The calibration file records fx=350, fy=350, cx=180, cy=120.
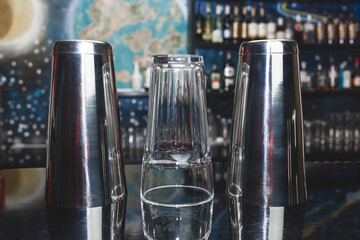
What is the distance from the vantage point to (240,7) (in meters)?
3.20

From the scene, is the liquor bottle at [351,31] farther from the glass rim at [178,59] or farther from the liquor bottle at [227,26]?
the glass rim at [178,59]

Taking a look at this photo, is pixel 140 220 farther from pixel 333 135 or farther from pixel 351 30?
pixel 351 30

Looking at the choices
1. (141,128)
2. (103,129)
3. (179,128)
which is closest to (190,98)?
(179,128)

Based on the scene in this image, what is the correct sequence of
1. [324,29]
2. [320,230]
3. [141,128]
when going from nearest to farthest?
[320,230], [141,128], [324,29]

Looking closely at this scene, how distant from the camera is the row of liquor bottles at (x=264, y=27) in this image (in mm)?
2992

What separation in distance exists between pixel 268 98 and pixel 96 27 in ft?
9.20

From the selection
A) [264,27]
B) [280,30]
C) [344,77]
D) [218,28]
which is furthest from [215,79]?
[344,77]

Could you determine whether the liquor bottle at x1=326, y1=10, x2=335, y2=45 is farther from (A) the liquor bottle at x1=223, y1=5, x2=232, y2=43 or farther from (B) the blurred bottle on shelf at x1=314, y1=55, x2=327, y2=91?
(A) the liquor bottle at x1=223, y1=5, x2=232, y2=43

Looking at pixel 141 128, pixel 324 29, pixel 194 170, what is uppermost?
pixel 324 29

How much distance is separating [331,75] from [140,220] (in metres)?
3.06

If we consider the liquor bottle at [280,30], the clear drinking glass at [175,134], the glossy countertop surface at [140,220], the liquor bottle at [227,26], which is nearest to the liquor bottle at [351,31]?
the liquor bottle at [280,30]

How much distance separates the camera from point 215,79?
2975 mm

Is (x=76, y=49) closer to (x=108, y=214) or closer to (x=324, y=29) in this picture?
(x=108, y=214)

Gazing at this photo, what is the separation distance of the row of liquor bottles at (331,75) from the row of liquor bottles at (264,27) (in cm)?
24
